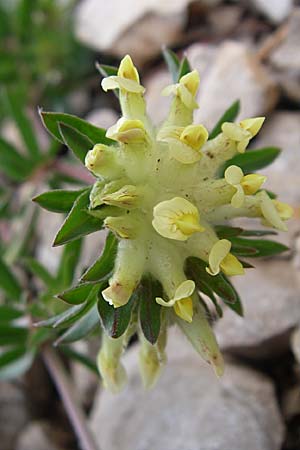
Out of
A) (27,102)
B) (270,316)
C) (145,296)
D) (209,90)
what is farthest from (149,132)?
(27,102)

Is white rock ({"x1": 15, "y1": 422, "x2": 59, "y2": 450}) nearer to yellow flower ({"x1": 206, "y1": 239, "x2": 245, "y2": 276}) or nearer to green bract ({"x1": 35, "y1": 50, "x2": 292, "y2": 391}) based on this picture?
green bract ({"x1": 35, "y1": 50, "x2": 292, "y2": 391})

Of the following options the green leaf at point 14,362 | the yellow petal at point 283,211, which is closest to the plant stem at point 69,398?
the green leaf at point 14,362

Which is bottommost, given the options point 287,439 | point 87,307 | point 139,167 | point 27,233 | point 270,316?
point 287,439

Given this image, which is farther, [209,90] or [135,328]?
[209,90]

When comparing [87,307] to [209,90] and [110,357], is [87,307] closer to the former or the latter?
[110,357]

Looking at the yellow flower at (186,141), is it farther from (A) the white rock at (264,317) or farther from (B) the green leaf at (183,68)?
(A) the white rock at (264,317)

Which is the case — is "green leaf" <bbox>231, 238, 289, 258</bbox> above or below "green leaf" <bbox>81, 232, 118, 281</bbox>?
below

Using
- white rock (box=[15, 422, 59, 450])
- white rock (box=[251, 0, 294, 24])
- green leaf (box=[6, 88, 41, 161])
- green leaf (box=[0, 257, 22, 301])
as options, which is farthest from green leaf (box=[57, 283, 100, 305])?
white rock (box=[251, 0, 294, 24])
